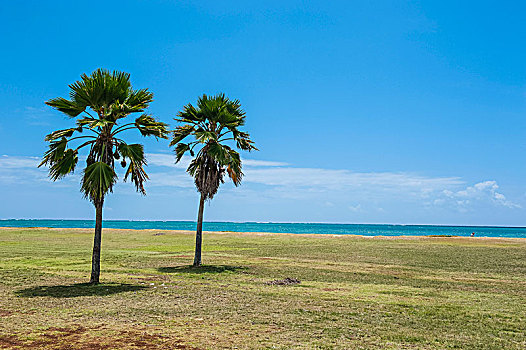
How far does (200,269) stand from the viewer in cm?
2809

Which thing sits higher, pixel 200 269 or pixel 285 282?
pixel 285 282

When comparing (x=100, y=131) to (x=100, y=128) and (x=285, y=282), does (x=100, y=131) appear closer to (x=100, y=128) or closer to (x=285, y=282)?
(x=100, y=128)

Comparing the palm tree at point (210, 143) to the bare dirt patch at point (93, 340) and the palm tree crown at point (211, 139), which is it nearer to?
the palm tree crown at point (211, 139)

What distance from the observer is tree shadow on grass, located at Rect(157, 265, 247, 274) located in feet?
88.8

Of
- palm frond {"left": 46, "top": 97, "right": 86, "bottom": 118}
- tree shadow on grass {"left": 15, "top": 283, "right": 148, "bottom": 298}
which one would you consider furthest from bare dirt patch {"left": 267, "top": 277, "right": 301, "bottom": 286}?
palm frond {"left": 46, "top": 97, "right": 86, "bottom": 118}

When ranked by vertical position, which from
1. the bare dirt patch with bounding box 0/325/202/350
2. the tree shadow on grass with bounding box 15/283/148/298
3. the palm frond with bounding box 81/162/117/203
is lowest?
the tree shadow on grass with bounding box 15/283/148/298

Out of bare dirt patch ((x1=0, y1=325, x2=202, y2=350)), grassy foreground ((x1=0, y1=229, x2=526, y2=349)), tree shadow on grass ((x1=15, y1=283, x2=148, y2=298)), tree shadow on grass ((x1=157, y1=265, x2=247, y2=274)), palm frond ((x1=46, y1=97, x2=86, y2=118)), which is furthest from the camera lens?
tree shadow on grass ((x1=157, y1=265, x2=247, y2=274))

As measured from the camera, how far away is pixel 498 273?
2805 centimetres

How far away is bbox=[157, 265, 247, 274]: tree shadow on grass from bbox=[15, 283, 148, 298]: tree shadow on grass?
21.7ft

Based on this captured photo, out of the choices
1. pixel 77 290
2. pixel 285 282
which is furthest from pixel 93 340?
pixel 285 282

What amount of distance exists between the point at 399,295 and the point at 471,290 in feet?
14.9

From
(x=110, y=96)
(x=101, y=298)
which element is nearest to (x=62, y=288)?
(x=101, y=298)

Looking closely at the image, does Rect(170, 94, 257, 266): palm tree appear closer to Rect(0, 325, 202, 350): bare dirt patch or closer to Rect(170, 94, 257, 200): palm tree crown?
Rect(170, 94, 257, 200): palm tree crown

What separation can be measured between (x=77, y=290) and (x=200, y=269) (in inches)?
401
